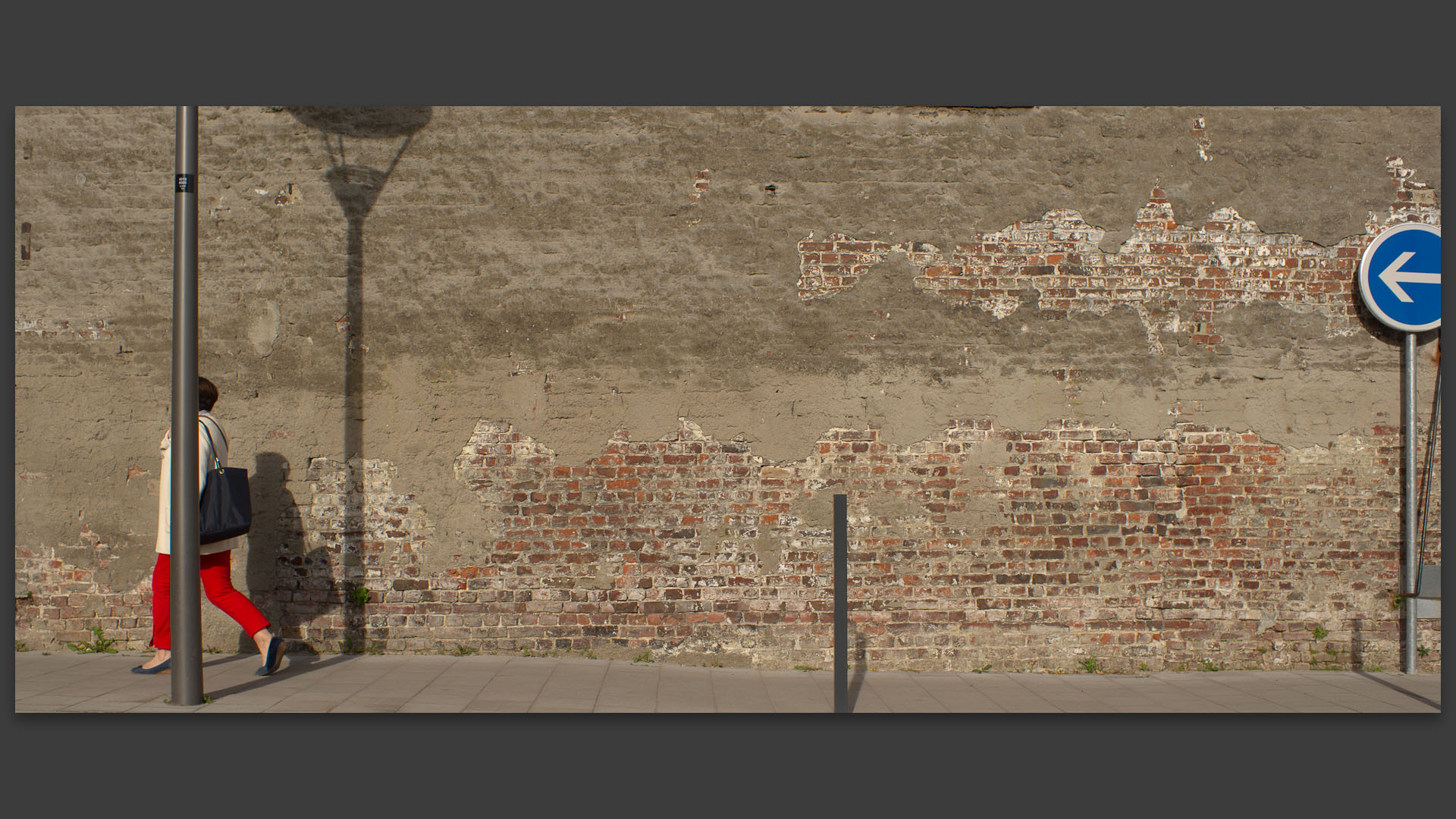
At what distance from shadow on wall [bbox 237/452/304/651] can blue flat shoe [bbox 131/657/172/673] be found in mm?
576

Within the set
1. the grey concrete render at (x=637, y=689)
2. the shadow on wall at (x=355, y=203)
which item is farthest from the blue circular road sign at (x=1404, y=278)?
the shadow on wall at (x=355, y=203)

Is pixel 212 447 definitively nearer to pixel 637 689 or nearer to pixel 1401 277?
pixel 637 689

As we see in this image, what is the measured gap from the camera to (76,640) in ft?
21.2

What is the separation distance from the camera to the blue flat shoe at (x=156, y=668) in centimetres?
587

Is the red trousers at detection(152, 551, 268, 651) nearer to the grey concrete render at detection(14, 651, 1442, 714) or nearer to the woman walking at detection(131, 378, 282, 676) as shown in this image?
the woman walking at detection(131, 378, 282, 676)

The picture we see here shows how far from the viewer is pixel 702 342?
646cm

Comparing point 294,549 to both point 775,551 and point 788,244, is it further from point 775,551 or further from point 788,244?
point 788,244

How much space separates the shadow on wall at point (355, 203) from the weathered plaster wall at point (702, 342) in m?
0.03

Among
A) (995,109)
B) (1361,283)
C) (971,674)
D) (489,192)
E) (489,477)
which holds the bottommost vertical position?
(971,674)

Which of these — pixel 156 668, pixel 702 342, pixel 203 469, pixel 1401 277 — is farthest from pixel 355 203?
pixel 1401 277

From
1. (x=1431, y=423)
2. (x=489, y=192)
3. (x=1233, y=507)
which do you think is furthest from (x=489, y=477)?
(x=1431, y=423)

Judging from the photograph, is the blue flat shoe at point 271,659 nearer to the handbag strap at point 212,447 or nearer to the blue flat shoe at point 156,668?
the blue flat shoe at point 156,668

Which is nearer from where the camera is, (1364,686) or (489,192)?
(1364,686)

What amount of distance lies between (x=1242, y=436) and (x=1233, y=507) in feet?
1.64
